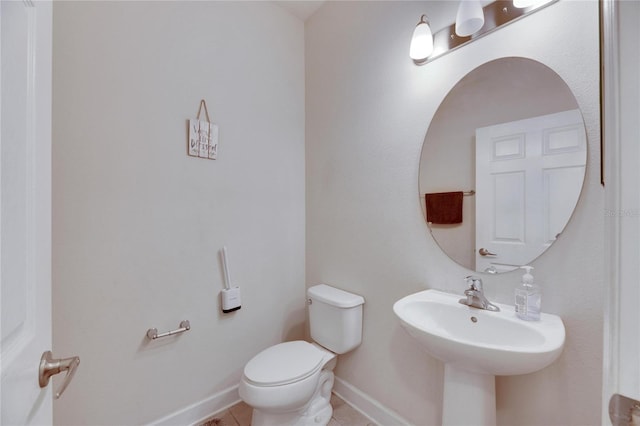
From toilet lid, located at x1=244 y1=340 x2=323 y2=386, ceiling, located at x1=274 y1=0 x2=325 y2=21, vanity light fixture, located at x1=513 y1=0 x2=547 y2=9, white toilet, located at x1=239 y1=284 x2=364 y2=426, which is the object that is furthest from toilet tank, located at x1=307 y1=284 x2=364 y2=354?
ceiling, located at x1=274 y1=0 x2=325 y2=21

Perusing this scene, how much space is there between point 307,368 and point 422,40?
1.71 meters

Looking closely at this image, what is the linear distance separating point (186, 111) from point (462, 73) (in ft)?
4.71

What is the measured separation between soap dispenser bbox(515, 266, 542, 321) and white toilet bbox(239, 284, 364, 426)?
2.64ft

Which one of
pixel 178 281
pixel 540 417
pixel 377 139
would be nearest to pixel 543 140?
pixel 377 139

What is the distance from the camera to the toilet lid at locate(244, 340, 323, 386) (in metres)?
1.24

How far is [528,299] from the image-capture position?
94cm

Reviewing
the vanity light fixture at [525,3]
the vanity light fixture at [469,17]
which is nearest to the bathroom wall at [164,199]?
the vanity light fixture at [469,17]

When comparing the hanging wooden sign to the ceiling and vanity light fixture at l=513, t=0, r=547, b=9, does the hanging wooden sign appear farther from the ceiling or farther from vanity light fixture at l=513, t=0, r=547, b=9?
vanity light fixture at l=513, t=0, r=547, b=9

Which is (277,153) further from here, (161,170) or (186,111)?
(161,170)

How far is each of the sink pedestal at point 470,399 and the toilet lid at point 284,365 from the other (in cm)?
64

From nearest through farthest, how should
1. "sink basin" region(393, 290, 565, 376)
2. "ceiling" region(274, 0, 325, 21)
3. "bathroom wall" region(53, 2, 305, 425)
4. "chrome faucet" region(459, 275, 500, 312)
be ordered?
"sink basin" region(393, 290, 565, 376) < "chrome faucet" region(459, 275, 500, 312) < "bathroom wall" region(53, 2, 305, 425) < "ceiling" region(274, 0, 325, 21)

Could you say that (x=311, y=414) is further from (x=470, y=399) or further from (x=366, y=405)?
(x=470, y=399)

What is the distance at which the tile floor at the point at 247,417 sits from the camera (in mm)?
1484

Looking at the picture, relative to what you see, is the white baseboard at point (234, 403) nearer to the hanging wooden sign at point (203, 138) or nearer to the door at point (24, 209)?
the door at point (24, 209)
